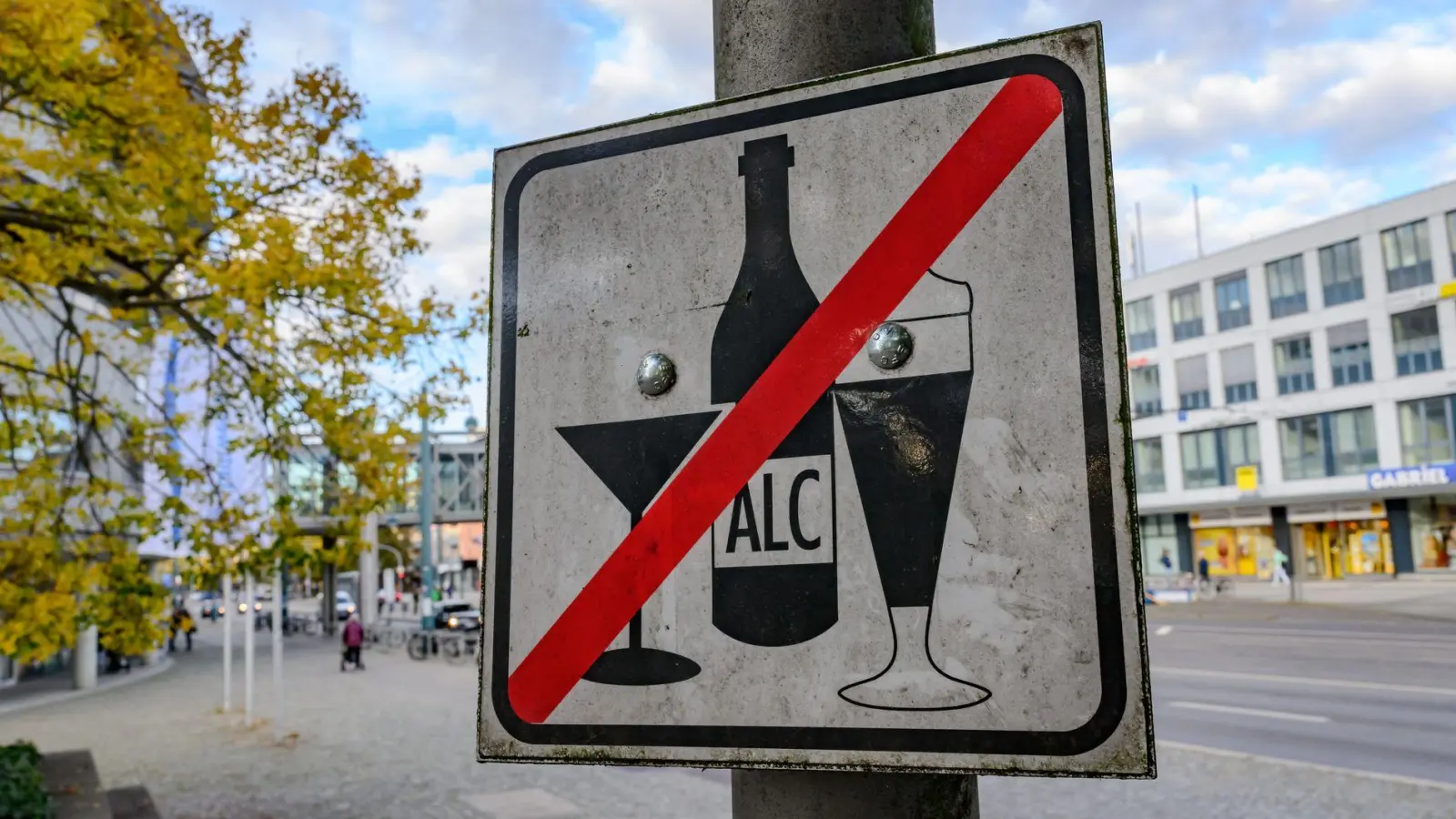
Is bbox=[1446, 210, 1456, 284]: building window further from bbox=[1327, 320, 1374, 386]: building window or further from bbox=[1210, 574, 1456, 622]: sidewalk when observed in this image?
bbox=[1210, 574, 1456, 622]: sidewalk

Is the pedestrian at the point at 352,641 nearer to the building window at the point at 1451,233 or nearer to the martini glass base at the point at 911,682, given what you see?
the martini glass base at the point at 911,682

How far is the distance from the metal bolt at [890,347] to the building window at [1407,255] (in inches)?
1649

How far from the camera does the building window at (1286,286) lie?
40.5 m

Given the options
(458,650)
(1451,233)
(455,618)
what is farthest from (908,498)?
(1451,233)

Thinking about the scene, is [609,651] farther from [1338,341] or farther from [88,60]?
[1338,341]

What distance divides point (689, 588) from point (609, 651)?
0.13m

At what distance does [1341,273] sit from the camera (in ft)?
128

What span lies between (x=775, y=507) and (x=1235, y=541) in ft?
156

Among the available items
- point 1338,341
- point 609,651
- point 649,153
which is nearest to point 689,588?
point 609,651

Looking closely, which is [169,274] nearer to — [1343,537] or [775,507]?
[775,507]

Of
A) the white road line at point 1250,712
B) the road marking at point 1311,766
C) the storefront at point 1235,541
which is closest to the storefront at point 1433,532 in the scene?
the storefront at point 1235,541

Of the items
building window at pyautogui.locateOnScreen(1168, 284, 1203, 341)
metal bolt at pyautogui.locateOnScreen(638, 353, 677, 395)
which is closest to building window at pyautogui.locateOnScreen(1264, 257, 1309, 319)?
building window at pyautogui.locateOnScreen(1168, 284, 1203, 341)

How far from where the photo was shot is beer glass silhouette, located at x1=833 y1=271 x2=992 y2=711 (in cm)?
116

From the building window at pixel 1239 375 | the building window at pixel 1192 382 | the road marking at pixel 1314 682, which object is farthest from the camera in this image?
the building window at pixel 1192 382
